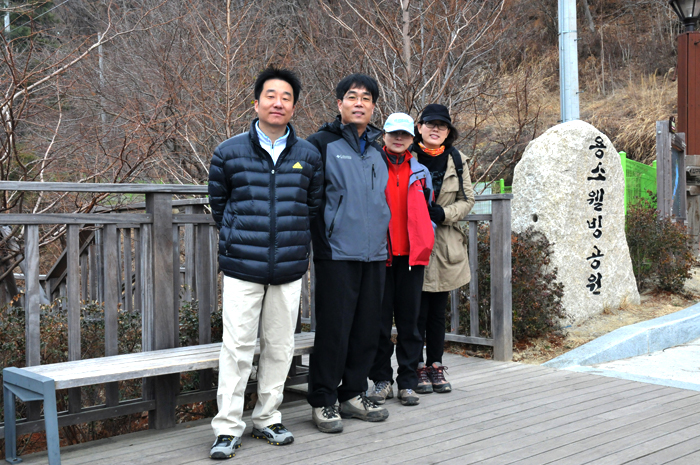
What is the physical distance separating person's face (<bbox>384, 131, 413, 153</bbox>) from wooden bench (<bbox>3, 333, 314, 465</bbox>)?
58.6 inches

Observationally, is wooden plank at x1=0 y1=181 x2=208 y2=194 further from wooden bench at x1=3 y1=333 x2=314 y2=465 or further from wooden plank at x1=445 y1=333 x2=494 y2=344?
wooden plank at x1=445 y1=333 x2=494 y2=344

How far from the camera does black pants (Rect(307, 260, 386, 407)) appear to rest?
3711 mm

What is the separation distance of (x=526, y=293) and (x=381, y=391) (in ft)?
7.82

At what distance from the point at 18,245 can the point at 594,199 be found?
5.53 m

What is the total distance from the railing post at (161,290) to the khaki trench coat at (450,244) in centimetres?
167

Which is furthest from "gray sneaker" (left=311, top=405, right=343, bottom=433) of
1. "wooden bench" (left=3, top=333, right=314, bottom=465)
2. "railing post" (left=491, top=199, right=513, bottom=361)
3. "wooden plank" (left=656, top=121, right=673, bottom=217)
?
"wooden plank" (left=656, top=121, right=673, bottom=217)

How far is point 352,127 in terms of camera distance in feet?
12.5

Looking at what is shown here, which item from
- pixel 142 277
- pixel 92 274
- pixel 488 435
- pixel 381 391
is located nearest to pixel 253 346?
pixel 142 277

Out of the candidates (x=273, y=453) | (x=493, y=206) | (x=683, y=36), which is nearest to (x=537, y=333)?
(x=493, y=206)

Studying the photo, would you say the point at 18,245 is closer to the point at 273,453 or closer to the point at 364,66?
the point at 273,453

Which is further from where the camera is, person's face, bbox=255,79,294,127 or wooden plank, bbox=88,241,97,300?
wooden plank, bbox=88,241,97,300

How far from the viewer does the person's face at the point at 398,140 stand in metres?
4.05

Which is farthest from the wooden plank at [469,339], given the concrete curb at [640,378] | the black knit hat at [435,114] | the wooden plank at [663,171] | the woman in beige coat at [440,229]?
the wooden plank at [663,171]

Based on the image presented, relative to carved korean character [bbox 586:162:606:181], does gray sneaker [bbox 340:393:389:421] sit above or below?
below
